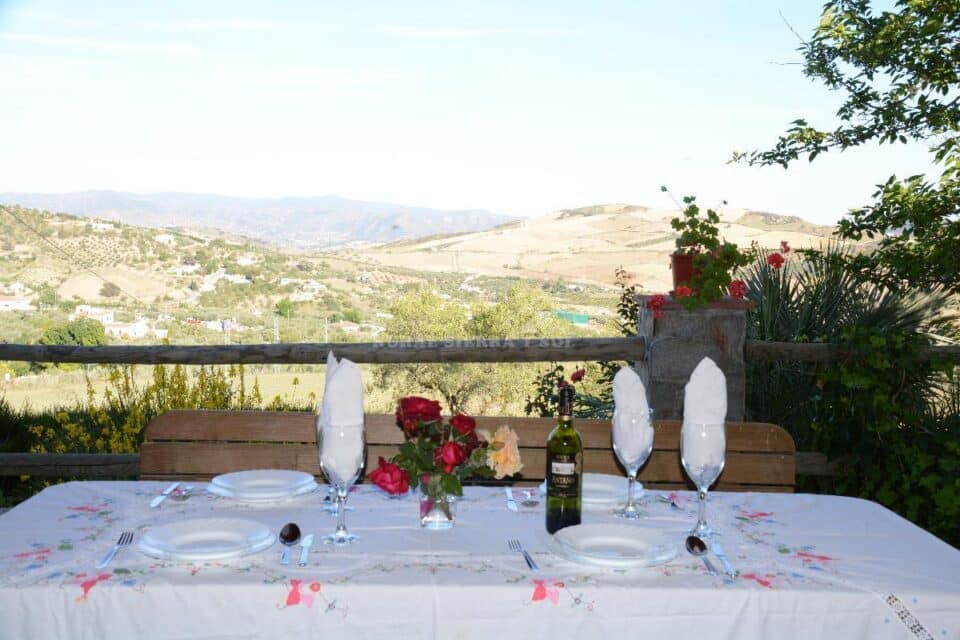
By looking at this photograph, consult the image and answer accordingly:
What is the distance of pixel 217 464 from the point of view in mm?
2344

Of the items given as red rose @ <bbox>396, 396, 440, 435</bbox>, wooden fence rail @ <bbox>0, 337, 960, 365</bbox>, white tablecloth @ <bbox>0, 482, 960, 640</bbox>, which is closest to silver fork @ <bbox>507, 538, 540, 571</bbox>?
white tablecloth @ <bbox>0, 482, 960, 640</bbox>

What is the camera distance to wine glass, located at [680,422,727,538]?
153 centimetres

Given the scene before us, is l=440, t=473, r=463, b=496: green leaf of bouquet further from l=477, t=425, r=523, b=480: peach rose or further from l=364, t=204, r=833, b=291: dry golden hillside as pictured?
l=364, t=204, r=833, b=291: dry golden hillside

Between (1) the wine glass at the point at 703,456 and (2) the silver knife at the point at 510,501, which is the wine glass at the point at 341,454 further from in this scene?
(1) the wine glass at the point at 703,456

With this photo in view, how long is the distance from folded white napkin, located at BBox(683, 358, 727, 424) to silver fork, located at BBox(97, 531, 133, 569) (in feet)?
3.14

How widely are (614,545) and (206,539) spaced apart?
652 millimetres

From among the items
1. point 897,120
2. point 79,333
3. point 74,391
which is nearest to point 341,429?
point 897,120

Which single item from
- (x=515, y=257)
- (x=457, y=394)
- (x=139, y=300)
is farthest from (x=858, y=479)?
(x=139, y=300)

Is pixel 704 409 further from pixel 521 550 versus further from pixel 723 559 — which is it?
pixel 521 550

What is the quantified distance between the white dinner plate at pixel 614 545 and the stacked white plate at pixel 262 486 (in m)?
0.58

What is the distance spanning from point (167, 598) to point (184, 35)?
18932 mm

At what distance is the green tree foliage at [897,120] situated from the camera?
16.0ft

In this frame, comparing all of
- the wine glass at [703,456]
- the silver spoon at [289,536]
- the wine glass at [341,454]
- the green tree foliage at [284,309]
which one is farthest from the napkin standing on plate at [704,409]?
the green tree foliage at [284,309]

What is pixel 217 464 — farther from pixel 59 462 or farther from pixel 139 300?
pixel 139 300
